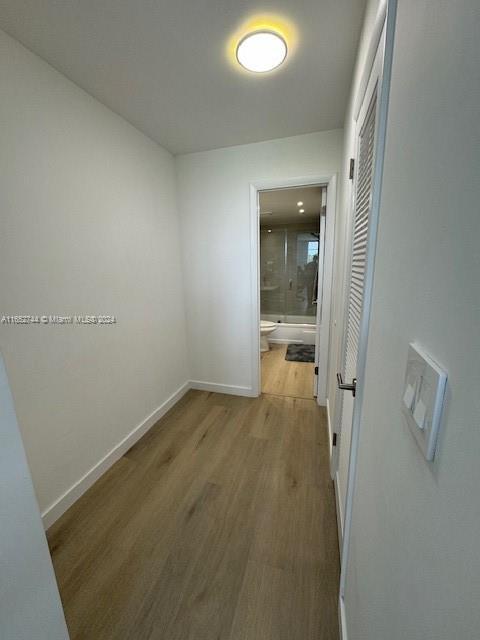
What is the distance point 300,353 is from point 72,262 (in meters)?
3.26

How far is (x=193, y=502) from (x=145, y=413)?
894 mm

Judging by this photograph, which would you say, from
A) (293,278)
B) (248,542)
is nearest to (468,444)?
(248,542)

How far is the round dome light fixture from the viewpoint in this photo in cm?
121

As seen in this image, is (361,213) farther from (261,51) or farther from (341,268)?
(261,51)

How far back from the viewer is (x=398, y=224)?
1.88ft

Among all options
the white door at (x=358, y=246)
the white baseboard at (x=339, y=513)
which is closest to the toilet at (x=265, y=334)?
the white door at (x=358, y=246)

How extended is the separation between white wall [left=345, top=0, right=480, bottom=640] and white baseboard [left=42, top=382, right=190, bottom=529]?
1.60 metres

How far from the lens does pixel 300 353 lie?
156 inches

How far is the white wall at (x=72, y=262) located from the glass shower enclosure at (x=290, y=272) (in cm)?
316

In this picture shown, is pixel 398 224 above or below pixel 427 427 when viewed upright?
above

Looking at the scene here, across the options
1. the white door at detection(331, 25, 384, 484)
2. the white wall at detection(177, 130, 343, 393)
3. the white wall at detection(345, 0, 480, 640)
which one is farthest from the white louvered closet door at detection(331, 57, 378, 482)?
the white wall at detection(177, 130, 343, 393)

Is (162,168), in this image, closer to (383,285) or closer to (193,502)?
(383,285)


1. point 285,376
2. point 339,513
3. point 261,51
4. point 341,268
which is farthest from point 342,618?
point 261,51

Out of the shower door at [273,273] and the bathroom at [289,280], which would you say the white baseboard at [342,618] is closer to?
the bathroom at [289,280]
